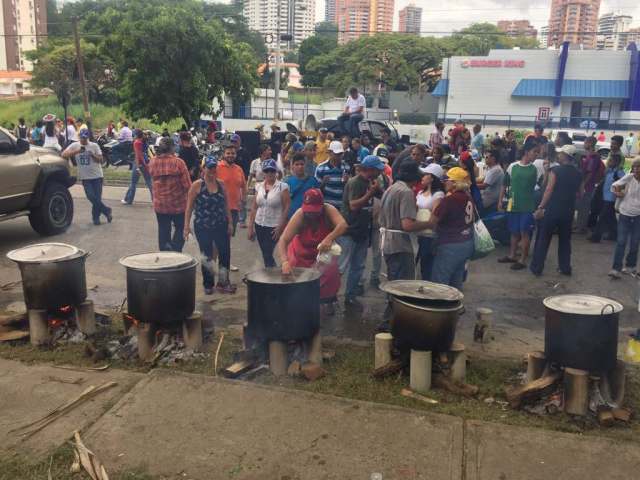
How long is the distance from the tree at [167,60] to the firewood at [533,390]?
1755 cm

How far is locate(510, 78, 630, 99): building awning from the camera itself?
4462cm

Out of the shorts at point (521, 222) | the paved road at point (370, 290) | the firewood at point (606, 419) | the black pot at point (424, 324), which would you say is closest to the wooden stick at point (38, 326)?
the paved road at point (370, 290)

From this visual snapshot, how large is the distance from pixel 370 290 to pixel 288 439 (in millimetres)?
3748

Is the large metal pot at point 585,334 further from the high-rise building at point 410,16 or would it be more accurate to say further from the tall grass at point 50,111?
the high-rise building at point 410,16

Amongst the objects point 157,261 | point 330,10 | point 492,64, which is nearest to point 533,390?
point 157,261

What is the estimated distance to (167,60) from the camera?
19562mm

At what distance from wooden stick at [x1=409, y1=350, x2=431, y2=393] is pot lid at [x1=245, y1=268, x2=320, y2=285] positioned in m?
1.06

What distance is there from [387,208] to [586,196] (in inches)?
252

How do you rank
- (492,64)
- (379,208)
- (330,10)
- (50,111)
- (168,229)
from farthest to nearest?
(330,10) < (50,111) < (492,64) < (168,229) < (379,208)

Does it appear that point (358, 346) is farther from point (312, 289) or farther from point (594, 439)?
point (594, 439)

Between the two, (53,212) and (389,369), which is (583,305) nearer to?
(389,369)

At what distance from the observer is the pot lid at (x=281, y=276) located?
197 inches

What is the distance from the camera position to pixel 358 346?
5.76 meters

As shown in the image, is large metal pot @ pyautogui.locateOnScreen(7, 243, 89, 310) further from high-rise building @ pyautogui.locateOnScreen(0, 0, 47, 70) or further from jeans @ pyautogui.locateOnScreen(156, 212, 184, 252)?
high-rise building @ pyautogui.locateOnScreen(0, 0, 47, 70)
